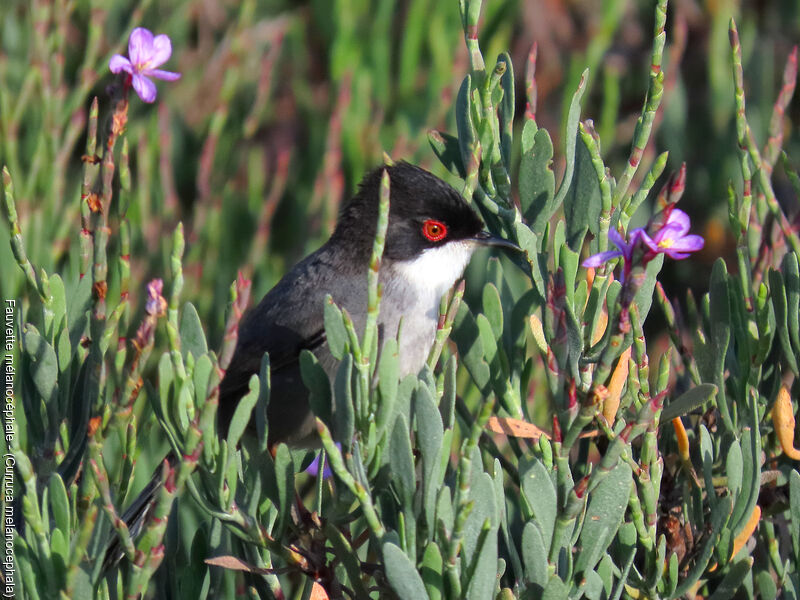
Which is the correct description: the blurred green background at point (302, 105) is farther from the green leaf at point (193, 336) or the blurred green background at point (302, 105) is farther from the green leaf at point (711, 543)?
the green leaf at point (711, 543)

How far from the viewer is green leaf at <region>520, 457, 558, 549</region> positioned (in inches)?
62.2

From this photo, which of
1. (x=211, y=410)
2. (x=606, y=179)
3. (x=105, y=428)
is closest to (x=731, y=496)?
(x=606, y=179)

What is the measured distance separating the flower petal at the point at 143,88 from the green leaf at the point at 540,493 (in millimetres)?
994

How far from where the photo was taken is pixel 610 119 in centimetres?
412

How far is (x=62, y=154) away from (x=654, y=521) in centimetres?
237

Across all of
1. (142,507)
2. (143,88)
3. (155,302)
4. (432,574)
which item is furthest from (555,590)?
(142,507)

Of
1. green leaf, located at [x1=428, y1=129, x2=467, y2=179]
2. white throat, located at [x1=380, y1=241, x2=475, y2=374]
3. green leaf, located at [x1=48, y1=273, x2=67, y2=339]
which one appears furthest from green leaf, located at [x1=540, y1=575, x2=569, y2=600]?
white throat, located at [x1=380, y1=241, x2=475, y2=374]

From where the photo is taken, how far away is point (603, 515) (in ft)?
5.48

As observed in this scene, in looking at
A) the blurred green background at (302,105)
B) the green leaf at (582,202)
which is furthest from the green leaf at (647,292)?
the blurred green background at (302,105)

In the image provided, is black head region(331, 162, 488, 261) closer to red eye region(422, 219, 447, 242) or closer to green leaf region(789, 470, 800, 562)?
red eye region(422, 219, 447, 242)

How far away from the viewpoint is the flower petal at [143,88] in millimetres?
1903

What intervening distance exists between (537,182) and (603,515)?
0.66 meters

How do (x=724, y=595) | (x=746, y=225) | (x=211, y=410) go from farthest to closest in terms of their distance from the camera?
(x=746, y=225) → (x=724, y=595) → (x=211, y=410)

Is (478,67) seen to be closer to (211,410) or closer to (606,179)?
(606,179)
